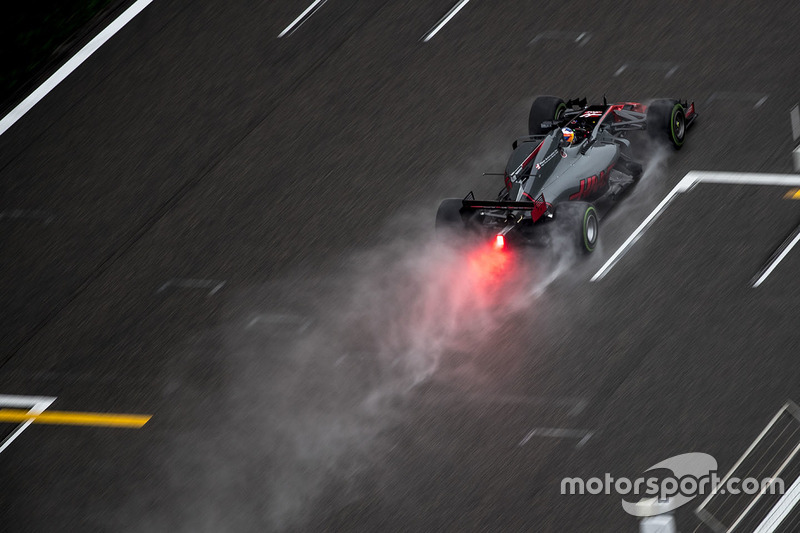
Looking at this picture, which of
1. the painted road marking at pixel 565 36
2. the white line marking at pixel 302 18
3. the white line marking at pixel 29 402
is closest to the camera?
the white line marking at pixel 29 402

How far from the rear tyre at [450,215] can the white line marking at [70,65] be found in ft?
25.7

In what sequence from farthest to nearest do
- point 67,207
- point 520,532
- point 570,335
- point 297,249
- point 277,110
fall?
point 277,110
point 67,207
point 297,249
point 570,335
point 520,532

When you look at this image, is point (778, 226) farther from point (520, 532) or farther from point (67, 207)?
point (67, 207)

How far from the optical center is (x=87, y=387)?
13.0m

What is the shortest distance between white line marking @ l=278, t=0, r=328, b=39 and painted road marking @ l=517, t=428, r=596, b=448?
9505mm

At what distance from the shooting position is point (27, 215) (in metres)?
15.9

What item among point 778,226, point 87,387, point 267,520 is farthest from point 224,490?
point 778,226

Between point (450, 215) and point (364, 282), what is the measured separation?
52.7 inches

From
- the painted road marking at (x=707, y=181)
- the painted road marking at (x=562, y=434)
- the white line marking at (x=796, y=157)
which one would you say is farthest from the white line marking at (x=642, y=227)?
the painted road marking at (x=562, y=434)

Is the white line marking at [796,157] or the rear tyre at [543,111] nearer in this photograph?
the white line marking at [796,157]

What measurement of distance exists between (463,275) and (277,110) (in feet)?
16.9

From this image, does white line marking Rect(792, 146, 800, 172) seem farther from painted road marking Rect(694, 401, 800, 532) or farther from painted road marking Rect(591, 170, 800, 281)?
painted road marking Rect(694, 401, 800, 532)

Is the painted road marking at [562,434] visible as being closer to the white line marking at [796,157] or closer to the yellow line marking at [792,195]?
the yellow line marking at [792,195]

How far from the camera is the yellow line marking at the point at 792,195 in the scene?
548 inches
